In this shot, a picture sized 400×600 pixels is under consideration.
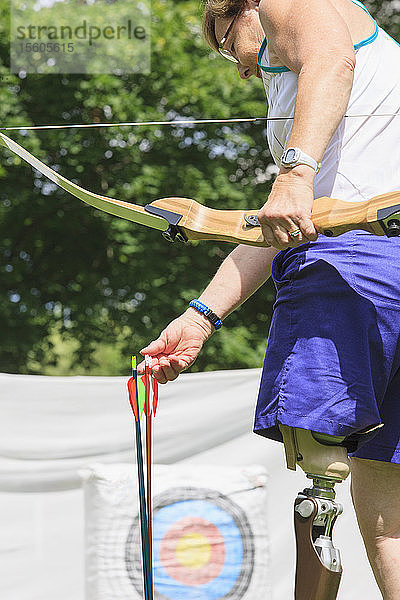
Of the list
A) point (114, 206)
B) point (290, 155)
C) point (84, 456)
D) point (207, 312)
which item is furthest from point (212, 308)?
point (84, 456)

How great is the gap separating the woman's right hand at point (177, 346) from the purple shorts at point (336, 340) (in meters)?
0.20

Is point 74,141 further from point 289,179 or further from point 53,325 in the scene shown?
point 289,179

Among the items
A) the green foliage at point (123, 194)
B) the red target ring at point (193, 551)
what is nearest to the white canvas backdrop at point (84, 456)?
the red target ring at point (193, 551)

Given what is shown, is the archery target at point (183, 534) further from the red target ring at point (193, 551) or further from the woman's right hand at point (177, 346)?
the woman's right hand at point (177, 346)

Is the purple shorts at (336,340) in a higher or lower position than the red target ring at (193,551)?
higher

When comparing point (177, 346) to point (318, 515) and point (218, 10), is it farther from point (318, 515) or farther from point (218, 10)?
point (218, 10)

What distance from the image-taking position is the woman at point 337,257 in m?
1.12

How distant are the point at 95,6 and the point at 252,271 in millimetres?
5028

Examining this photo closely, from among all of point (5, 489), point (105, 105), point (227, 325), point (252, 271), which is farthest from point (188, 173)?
point (252, 271)

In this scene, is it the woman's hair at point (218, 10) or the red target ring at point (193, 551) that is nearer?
the woman's hair at point (218, 10)

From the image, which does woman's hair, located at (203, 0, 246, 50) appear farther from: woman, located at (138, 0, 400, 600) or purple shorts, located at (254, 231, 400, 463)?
purple shorts, located at (254, 231, 400, 463)

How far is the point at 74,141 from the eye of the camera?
626cm

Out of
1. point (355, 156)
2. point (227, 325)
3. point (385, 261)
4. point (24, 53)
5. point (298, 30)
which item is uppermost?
point (24, 53)

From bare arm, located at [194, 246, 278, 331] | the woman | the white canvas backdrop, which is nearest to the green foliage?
the white canvas backdrop
